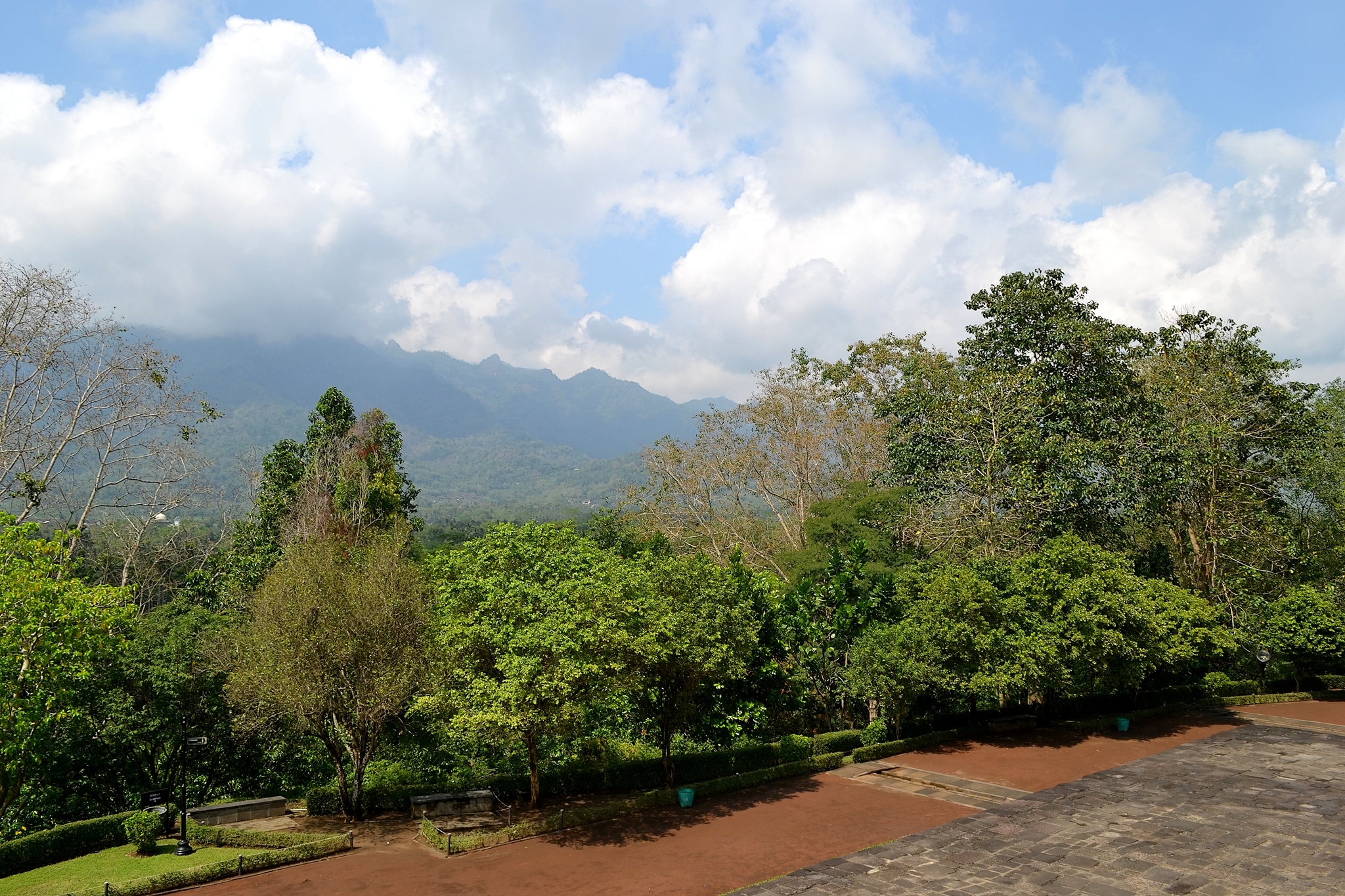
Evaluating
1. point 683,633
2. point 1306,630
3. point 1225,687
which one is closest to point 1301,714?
point 1225,687

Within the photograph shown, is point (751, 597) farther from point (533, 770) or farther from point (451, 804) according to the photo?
point (451, 804)

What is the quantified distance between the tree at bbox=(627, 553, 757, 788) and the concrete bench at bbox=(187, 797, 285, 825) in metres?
9.15

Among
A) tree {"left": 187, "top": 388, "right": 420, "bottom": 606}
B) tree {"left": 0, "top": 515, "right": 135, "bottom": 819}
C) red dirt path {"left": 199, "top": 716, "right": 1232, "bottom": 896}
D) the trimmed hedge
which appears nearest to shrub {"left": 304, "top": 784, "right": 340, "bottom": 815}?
red dirt path {"left": 199, "top": 716, "right": 1232, "bottom": 896}

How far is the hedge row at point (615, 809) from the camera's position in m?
14.7

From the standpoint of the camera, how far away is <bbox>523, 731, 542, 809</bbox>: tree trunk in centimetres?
1566

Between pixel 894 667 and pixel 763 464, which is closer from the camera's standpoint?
pixel 894 667

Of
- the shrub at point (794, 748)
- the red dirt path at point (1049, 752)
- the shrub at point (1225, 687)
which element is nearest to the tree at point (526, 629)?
the shrub at point (794, 748)

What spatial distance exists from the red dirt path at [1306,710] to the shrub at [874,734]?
14724 mm

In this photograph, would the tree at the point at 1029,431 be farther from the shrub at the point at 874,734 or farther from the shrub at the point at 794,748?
the shrub at the point at 794,748

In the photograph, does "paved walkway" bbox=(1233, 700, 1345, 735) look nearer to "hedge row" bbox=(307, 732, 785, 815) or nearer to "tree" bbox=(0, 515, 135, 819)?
"hedge row" bbox=(307, 732, 785, 815)

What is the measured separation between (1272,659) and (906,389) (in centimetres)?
1867

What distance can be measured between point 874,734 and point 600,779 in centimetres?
842

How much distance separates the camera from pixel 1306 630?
2712 cm

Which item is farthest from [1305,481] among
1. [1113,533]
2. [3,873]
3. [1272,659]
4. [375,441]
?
[3,873]
